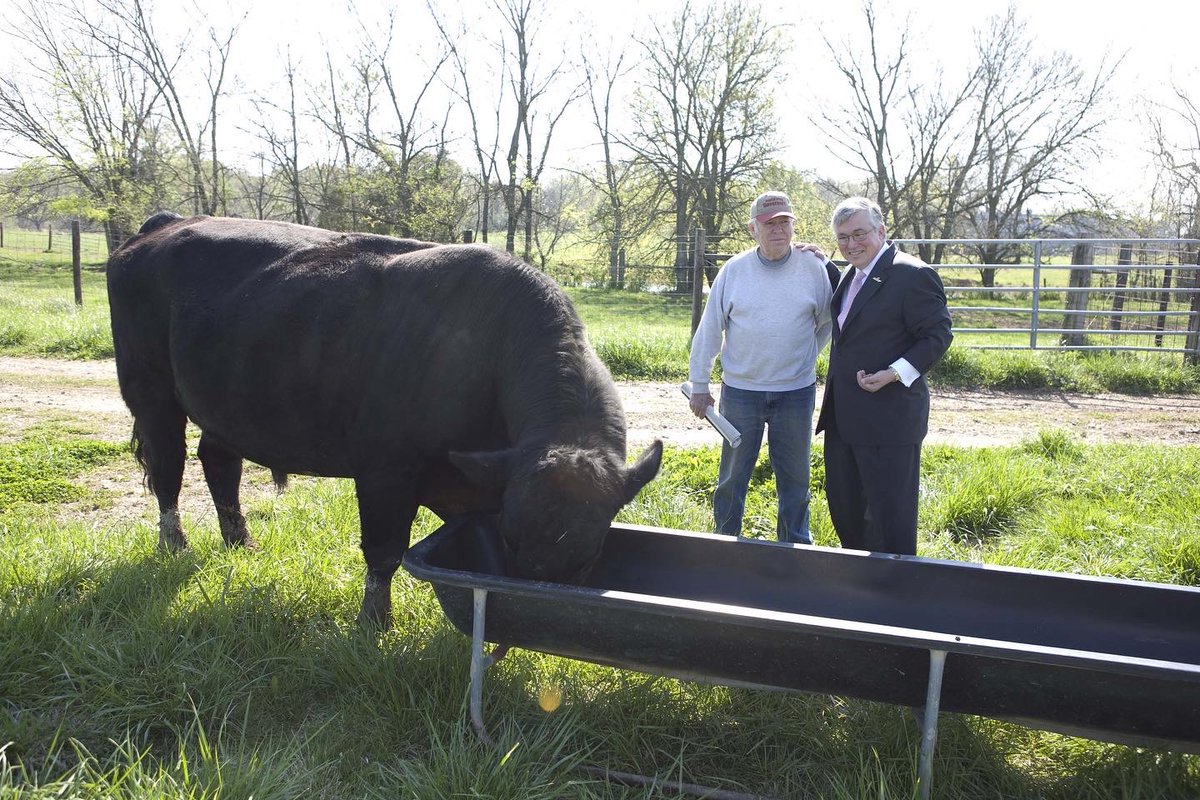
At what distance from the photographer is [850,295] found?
148 inches

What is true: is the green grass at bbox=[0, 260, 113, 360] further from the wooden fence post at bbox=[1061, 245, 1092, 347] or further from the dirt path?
the wooden fence post at bbox=[1061, 245, 1092, 347]

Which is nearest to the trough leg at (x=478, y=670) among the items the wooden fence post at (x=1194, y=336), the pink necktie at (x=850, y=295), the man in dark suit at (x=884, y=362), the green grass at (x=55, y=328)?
the man in dark suit at (x=884, y=362)

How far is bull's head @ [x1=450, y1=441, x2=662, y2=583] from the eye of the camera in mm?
2828

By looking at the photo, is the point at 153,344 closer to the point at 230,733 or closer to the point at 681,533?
the point at 230,733

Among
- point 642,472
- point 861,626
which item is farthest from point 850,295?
point 861,626

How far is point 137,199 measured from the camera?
20781 millimetres

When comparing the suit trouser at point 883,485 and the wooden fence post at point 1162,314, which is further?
the wooden fence post at point 1162,314

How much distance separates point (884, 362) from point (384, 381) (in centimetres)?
239

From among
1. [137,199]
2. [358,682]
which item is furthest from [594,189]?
[358,682]

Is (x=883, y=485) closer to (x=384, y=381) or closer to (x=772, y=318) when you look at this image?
(x=772, y=318)

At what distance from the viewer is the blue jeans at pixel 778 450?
13.8 feet

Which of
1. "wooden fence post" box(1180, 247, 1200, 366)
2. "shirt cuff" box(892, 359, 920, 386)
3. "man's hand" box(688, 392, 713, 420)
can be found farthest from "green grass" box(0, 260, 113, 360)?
"wooden fence post" box(1180, 247, 1200, 366)

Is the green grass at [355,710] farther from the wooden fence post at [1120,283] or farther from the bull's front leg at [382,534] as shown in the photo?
the wooden fence post at [1120,283]

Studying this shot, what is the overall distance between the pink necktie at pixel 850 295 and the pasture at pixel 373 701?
5.26 ft
